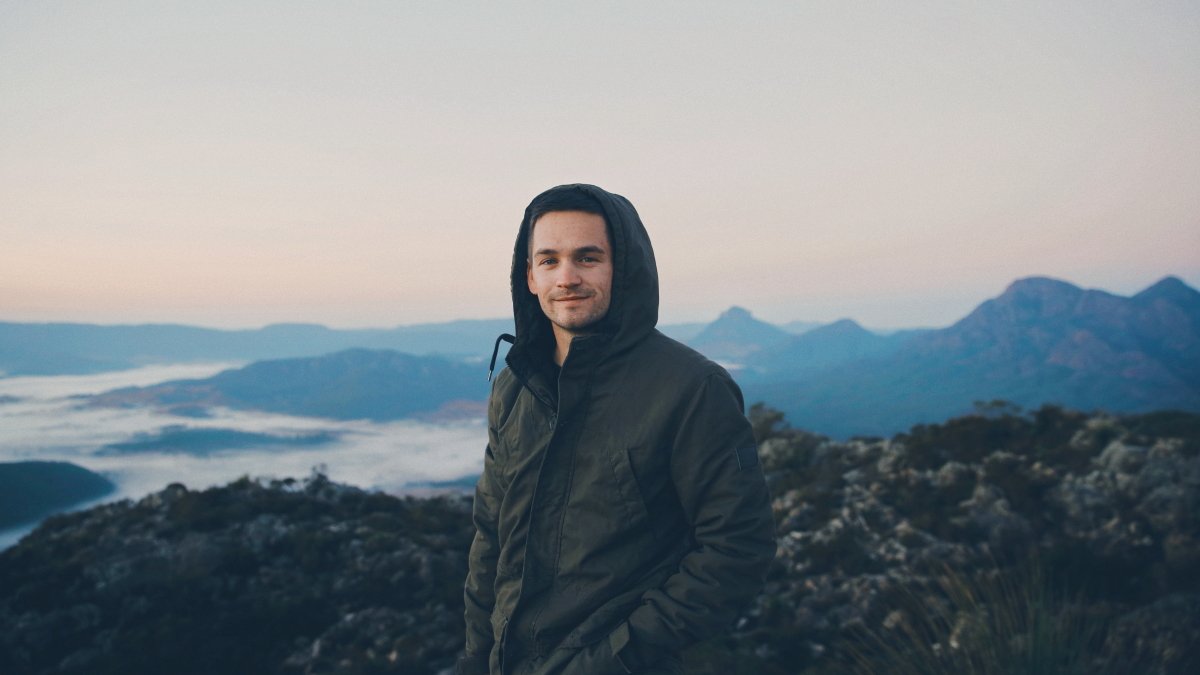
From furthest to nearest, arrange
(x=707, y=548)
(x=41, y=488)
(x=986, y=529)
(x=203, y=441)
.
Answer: (x=203, y=441)
(x=41, y=488)
(x=986, y=529)
(x=707, y=548)

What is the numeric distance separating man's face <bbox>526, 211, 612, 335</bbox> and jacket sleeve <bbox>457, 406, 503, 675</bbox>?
81 cm

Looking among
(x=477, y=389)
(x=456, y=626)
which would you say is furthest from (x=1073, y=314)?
(x=456, y=626)

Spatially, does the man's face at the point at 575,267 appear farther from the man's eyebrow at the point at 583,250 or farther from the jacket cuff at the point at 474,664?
the jacket cuff at the point at 474,664

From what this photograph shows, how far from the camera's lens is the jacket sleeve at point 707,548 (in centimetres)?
201

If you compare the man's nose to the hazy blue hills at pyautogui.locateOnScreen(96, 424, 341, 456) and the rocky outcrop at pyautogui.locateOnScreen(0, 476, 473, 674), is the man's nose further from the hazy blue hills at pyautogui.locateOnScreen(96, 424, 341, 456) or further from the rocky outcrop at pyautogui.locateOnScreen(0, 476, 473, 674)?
the hazy blue hills at pyautogui.locateOnScreen(96, 424, 341, 456)

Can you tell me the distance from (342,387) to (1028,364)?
6822 inches

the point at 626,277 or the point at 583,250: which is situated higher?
the point at 583,250

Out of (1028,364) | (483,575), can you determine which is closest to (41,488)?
(483,575)

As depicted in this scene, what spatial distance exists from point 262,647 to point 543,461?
713 cm

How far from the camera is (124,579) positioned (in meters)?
8.16

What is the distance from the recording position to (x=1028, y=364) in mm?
127875

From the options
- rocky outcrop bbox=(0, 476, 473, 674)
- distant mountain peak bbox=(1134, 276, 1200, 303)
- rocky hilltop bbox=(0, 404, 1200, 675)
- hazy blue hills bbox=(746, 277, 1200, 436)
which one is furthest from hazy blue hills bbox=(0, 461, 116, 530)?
distant mountain peak bbox=(1134, 276, 1200, 303)

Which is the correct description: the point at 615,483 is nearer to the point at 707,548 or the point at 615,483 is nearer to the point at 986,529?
the point at 707,548

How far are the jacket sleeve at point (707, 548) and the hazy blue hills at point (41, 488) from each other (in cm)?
5633
